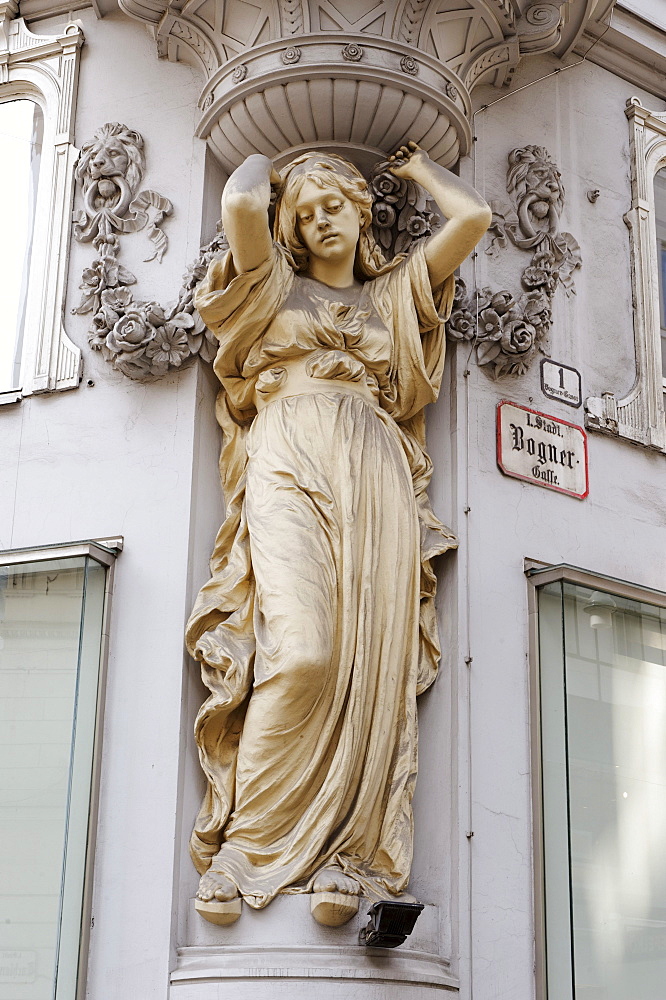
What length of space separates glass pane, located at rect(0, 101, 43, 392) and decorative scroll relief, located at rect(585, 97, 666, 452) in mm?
2499

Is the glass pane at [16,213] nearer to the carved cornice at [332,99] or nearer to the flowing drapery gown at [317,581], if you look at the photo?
the carved cornice at [332,99]

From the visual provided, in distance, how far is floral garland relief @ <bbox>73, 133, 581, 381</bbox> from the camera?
21.6ft

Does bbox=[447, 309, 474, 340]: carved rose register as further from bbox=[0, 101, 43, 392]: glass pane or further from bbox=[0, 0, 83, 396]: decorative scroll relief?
bbox=[0, 101, 43, 392]: glass pane

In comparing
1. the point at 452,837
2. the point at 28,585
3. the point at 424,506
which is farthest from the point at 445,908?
the point at 28,585

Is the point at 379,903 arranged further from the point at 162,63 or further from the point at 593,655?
the point at 162,63

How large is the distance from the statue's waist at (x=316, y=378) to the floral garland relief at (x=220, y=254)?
1.13 ft

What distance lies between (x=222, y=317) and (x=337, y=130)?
1.00 meters

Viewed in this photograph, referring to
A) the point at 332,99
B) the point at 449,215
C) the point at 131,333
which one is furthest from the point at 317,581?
the point at 332,99

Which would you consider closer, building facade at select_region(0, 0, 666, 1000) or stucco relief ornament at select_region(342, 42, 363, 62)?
building facade at select_region(0, 0, 666, 1000)

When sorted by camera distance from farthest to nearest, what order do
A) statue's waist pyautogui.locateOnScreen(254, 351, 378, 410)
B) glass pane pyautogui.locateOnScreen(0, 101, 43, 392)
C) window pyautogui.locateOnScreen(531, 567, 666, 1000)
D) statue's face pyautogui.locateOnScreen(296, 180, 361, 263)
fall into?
glass pane pyautogui.locateOnScreen(0, 101, 43, 392)
statue's face pyautogui.locateOnScreen(296, 180, 361, 263)
statue's waist pyautogui.locateOnScreen(254, 351, 378, 410)
window pyautogui.locateOnScreen(531, 567, 666, 1000)

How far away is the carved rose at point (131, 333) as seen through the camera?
652 centimetres

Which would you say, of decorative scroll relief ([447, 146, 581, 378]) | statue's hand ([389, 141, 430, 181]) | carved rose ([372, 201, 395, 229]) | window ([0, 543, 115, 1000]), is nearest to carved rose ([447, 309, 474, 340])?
decorative scroll relief ([447, 146, 581, 378])

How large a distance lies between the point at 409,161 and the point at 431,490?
130 cm

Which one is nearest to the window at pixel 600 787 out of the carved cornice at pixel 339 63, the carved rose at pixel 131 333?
the carved rose at pixel 131 333
